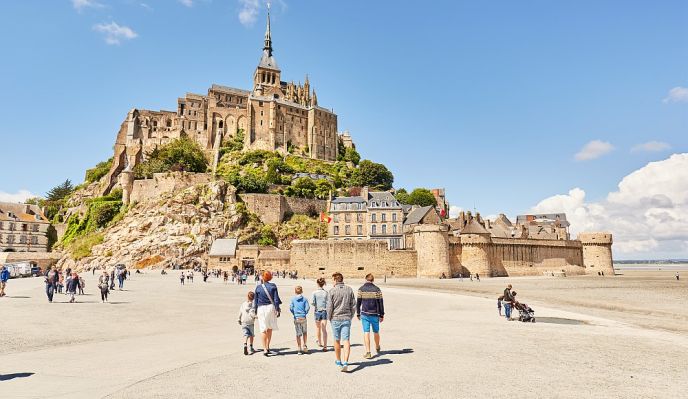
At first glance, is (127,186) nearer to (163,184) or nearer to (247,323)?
(163,184)

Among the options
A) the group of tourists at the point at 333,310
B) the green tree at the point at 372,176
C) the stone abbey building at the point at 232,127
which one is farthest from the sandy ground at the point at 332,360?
the stone abbey building at the point at 232,127

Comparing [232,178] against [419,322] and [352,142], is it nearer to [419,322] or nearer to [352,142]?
[352,142]

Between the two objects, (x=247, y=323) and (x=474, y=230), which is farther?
(x=474, y=230)

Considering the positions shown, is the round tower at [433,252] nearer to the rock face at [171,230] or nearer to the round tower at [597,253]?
the rock face at [171,230]

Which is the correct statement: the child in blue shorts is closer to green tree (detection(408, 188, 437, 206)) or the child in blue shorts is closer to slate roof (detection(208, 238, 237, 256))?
slate roof (detection(208, 238, 237, 256))

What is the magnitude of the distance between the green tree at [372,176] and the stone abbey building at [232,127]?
13757 mm

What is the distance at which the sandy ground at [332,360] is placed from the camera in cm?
627

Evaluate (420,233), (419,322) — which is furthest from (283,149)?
(419,322)

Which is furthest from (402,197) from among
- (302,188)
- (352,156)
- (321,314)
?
(321,314)

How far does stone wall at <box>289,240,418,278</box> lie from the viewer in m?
44.5

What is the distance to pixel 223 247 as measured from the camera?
49219 mm

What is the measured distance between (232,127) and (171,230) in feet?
132

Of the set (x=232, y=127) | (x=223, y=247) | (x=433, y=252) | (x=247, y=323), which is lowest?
(x=247, y=323)

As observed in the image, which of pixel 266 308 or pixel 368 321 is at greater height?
pixel 266 308
